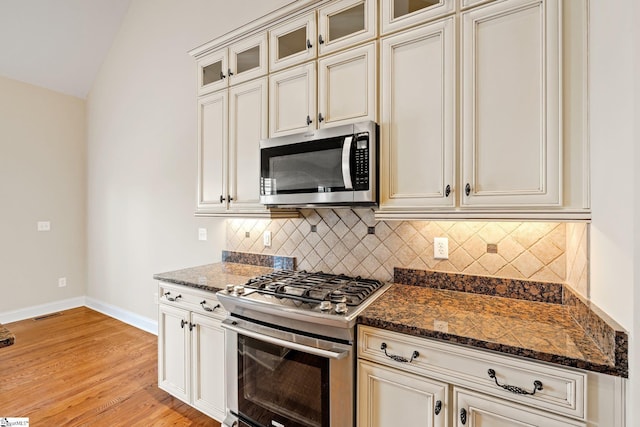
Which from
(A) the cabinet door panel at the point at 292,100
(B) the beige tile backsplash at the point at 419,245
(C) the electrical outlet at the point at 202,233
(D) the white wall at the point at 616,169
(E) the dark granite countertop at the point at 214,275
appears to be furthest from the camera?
(C) the electrical outlet at the point at 202,233

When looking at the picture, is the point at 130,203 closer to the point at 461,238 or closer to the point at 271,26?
the point at 271,26

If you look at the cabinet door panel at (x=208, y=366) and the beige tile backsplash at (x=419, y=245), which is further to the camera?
the cabinet door panel at (x=208, y=366)

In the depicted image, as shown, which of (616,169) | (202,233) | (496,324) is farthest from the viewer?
(202,233)

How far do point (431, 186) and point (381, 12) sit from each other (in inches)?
38.3

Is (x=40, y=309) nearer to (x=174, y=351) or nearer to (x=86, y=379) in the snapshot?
(x=86, y=379)

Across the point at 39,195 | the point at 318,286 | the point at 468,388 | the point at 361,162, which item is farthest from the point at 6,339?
the point at 39,195

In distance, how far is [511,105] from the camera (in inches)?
54.5

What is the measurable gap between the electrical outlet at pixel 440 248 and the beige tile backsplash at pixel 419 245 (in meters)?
0.02

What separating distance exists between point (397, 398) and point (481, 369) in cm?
39

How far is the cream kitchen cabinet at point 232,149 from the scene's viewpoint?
2.20 m

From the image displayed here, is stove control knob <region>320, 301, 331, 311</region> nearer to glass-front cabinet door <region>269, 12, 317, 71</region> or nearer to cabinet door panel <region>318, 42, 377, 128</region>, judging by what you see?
cabinet door panel <region>318, 42, 377, 128</region>

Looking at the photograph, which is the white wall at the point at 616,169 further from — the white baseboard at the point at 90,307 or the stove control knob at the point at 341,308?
the white baseboard at the point at 90,307

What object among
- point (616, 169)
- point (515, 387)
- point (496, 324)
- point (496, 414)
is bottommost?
point (496, 414)

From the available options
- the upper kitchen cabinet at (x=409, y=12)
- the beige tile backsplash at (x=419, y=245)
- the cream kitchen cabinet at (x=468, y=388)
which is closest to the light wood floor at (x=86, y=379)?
the beige tile backsplash at (x=419, y=245)
